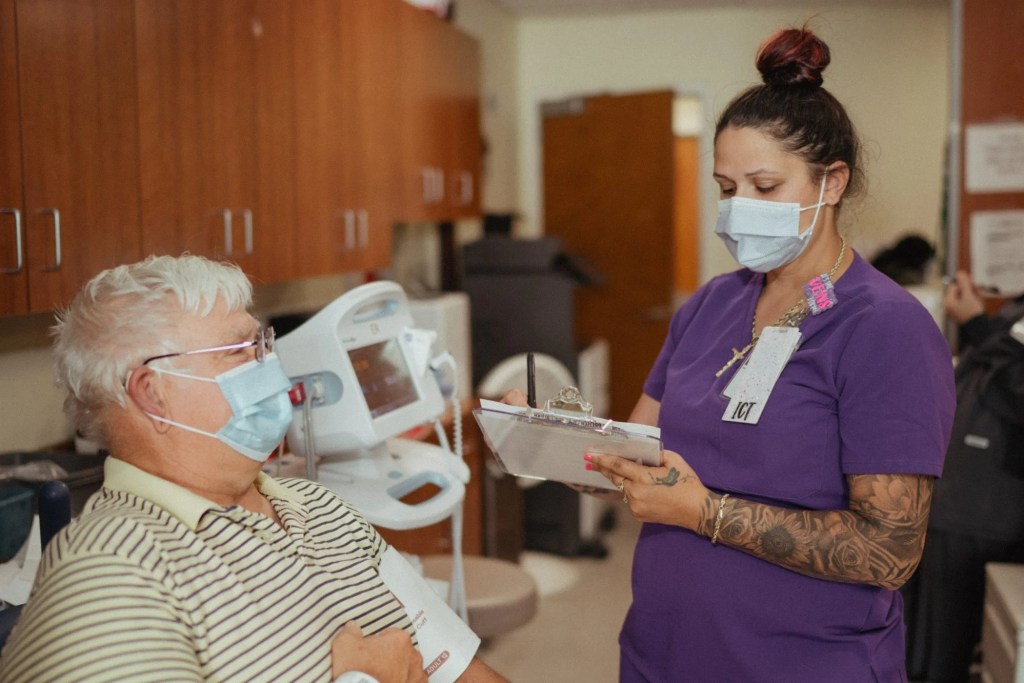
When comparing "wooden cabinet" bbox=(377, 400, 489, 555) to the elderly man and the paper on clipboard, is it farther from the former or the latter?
the elderly man

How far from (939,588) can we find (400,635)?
6.43ft

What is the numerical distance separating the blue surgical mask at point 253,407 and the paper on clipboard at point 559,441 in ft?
0.94

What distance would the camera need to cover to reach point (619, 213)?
210 inches

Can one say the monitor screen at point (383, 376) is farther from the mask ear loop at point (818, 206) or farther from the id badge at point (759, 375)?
the mask ear loop at point (818, 206)

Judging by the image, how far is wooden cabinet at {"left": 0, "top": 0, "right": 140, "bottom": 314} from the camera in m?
1.70

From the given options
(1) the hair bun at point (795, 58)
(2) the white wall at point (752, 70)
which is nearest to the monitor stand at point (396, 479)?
(1) the hair bun at point (795, 58)

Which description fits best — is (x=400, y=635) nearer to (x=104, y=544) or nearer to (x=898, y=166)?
Result: (x=104, y=544)

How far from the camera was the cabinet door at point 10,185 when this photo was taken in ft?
Answer: 5.45

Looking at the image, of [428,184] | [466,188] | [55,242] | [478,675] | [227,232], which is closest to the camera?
[478,675]

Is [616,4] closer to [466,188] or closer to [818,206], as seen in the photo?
[466,188]

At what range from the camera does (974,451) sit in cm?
261

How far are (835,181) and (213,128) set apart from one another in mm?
1420

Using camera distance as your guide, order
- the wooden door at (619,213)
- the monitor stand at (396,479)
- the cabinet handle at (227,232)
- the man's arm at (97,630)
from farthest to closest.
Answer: the wooden door at (619,213) < the cabinet handle at (227,232) < the monitor stand at (396,479) < the man's arm at (97,630)

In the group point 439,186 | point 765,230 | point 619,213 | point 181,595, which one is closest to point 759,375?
point 765,230
